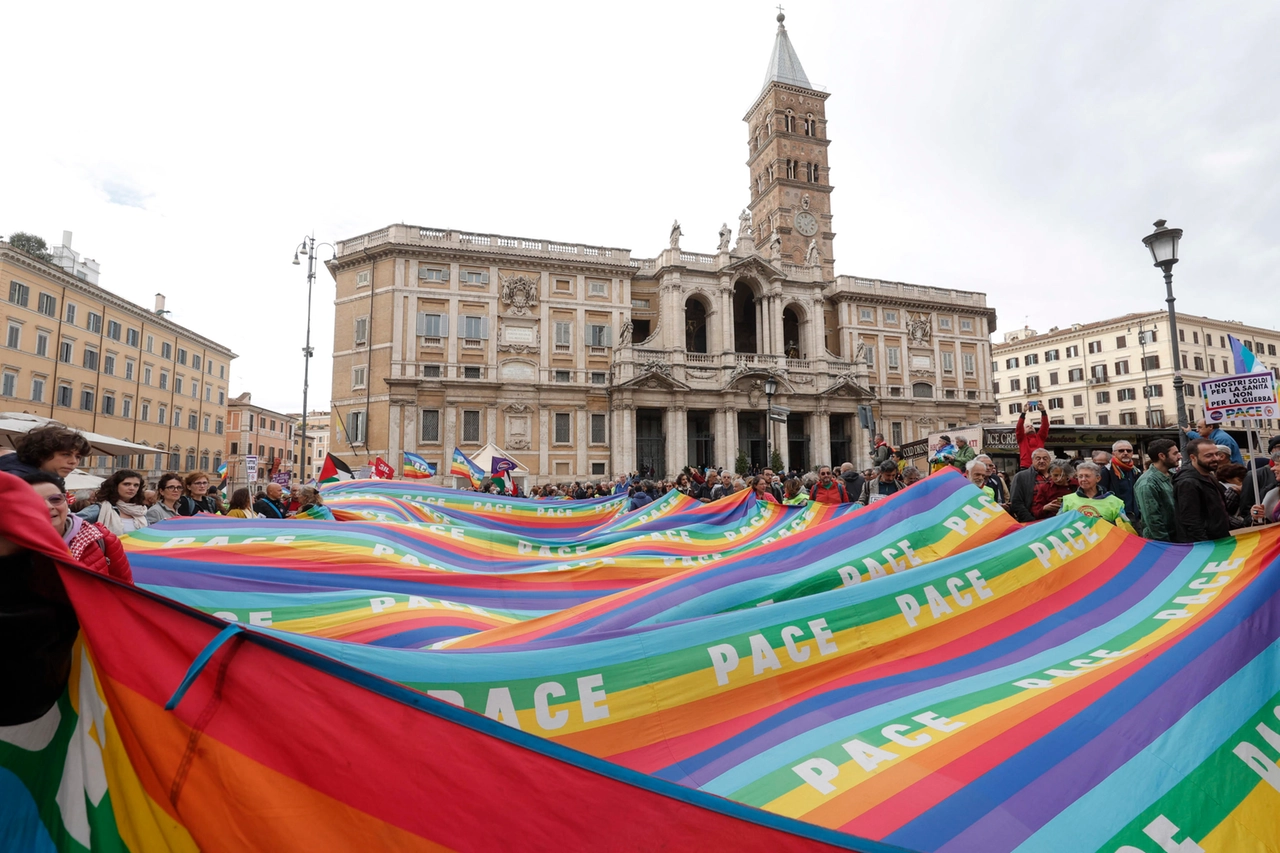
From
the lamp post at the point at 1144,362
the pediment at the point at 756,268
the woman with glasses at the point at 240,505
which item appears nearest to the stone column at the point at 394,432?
the pediment at the point at 756,268

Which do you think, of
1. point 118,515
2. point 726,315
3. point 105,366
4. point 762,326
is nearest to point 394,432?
point 105,366

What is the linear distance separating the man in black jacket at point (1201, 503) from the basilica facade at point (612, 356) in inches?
1191

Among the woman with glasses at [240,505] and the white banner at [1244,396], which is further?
the white banner at [1244,396]

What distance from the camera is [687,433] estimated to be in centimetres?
4234

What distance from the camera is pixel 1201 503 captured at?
16.8 feet

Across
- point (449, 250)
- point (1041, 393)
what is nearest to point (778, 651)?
point (449, 250)

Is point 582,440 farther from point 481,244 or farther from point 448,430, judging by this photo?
point 481,244

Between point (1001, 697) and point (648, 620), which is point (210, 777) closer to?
point (648, 620)

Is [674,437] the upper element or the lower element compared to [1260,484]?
upper

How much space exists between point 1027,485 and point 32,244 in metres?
53.7

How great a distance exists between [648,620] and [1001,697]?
78.0 inches

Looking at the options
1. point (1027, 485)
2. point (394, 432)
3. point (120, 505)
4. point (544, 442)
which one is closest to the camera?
point (120, 505)

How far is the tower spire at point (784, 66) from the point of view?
5775 cm

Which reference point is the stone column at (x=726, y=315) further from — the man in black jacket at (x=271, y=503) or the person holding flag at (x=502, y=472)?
the man in black jacket at (x=271, y=503)
